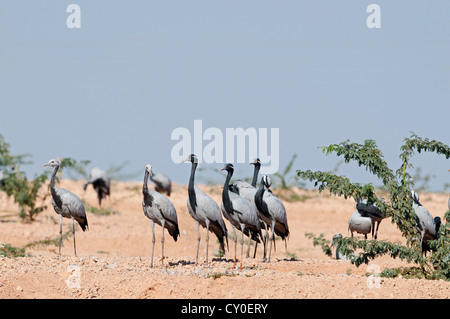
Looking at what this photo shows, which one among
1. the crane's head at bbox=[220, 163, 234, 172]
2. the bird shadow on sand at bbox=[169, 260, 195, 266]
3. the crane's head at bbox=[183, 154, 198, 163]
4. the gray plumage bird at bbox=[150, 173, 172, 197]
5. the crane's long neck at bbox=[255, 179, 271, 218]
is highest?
the crane's head at bbox=[183, 154, 198, 163]

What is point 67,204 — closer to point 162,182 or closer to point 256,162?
point 256,162

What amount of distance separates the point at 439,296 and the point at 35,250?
378 inches

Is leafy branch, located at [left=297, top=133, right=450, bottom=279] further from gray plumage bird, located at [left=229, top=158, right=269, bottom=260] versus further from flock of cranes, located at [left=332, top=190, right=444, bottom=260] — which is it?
gray plumage bird, located at [left=229, top=158, right=269, bottom=260]

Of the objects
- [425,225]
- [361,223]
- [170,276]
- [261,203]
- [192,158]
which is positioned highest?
[192,158]

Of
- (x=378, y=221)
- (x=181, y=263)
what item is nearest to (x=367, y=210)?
(x=378, y=221)

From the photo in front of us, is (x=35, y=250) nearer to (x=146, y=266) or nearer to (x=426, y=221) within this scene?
(x=146, y=266)

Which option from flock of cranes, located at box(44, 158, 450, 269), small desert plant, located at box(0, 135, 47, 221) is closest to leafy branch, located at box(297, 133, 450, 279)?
flock of cranes, located at box(44, 158, 450, 269)

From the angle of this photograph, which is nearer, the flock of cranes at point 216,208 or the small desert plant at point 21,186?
the flock of cranes at point 216,208

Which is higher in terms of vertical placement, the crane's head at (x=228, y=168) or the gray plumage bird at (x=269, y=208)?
the crane's head at (x=228, y=168)

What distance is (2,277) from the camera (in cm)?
964

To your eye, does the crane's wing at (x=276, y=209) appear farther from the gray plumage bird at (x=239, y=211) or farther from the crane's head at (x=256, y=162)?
the crane's head at (x=256, y=162)

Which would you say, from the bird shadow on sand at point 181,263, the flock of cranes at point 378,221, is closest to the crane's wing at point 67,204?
the bird shadow on sand at point 181,263

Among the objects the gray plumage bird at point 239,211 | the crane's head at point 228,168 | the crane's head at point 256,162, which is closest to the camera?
the gray plumage bird at point 239,211
